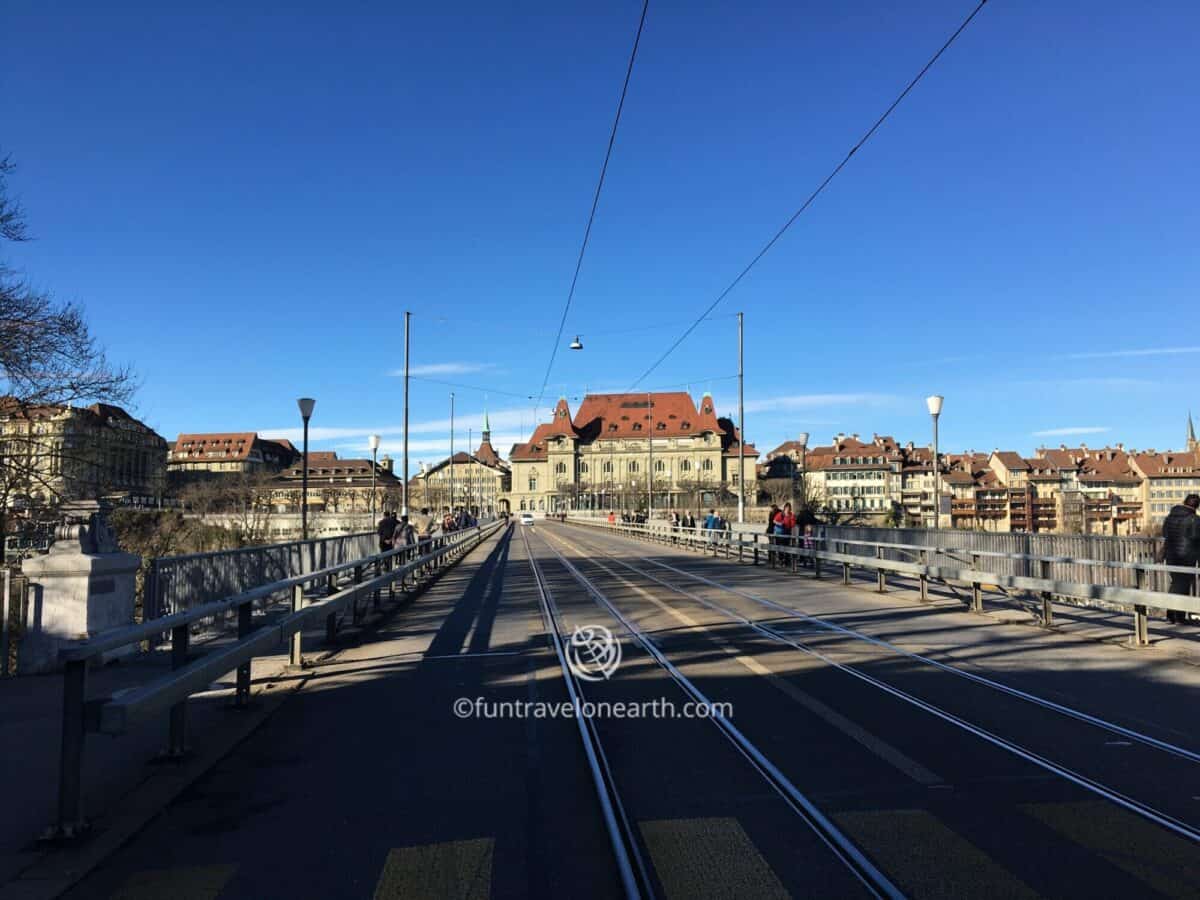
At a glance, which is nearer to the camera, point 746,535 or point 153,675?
point 153,675

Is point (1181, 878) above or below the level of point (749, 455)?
below

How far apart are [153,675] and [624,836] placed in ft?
21.8

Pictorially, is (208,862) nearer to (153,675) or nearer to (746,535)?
(153,675)

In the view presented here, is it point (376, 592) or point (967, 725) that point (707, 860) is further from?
point (376, 592)

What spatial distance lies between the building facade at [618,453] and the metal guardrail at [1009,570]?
439 feet

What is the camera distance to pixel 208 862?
15.8 feet

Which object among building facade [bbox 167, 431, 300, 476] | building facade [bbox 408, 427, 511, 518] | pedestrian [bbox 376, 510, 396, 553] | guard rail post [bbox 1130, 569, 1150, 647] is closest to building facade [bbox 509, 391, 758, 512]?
building facade [bbox 408, 427, 511, 518]

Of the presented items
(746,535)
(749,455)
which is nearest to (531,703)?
(746,535)

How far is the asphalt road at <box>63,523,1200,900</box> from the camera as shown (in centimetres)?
451

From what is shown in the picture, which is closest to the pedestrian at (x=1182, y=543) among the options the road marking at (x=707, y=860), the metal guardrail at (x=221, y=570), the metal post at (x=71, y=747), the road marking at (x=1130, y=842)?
the road marking at (x=1130, y=842)

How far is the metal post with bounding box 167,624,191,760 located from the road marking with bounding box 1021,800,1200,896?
215 inches

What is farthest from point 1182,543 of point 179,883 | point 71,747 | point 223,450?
point 223,450

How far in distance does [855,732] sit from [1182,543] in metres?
8.63

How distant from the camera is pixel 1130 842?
15.9ft
